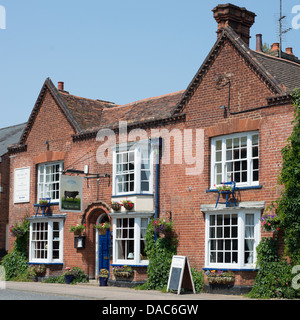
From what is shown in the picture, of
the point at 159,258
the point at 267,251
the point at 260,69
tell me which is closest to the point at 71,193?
the point at 159,258

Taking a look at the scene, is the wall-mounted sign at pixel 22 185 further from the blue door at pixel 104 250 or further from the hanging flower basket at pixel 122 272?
the hanging flower basket at pixel 122 272

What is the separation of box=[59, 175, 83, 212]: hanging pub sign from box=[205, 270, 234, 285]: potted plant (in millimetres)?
6416

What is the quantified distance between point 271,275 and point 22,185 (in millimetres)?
14242

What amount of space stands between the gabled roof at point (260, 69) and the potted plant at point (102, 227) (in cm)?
535

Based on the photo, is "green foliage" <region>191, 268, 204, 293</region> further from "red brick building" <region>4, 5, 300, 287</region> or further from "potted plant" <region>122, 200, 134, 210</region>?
"potted plant" <region>122, 200, 134, 210</region>

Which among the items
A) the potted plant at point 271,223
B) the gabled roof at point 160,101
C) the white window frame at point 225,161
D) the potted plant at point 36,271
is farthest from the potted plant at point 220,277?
the potted plant at point 36,271

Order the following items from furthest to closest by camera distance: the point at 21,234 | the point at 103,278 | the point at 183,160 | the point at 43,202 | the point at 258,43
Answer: the point at 258,43
the point at 21,234
the point at 43,202
the point at 103,278
the point at 183,160

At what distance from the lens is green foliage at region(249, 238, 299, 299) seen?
1867 cm

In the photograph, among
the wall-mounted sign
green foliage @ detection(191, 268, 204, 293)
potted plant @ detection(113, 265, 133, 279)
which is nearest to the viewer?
green foliage @ detection(191, 268, 204, 293)

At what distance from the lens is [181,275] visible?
67.1ft

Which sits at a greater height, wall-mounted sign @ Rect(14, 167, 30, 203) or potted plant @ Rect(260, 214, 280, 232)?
wall-mounted sign @ Rect(14, 167, 30, 203)

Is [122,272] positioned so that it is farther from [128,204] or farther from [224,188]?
[224,188]

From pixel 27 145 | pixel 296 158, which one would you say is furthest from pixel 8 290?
pixel 296 158

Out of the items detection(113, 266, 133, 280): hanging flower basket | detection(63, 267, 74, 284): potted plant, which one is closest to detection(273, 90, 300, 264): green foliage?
detection(113, 266, 133, 280): hanging flower basket
